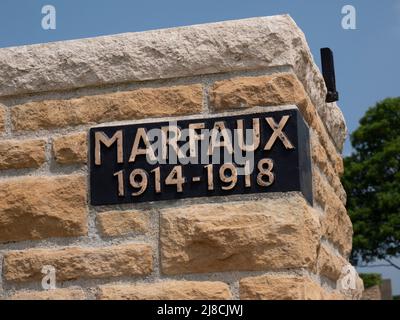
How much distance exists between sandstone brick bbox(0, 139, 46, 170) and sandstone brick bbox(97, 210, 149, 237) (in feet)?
1.48

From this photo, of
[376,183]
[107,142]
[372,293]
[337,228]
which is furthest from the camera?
[376,183]

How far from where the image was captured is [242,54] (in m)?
2.99

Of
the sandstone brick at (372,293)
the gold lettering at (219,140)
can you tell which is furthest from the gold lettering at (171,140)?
the sandstone brick at (372,293)

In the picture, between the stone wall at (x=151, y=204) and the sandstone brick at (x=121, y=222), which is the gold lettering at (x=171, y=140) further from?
the sandstone brick at (x=121, y=222)

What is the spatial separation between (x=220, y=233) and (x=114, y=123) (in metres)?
0.74

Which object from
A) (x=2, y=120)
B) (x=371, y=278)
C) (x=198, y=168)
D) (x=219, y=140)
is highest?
(x=2, y=120)

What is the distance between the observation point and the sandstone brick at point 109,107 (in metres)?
3.04

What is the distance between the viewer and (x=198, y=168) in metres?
2.96

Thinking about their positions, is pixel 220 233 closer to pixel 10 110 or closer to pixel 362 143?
A: pixel 10 110

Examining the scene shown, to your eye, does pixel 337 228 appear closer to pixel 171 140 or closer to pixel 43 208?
Result: pixel 171 140

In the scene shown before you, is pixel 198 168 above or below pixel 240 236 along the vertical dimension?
above

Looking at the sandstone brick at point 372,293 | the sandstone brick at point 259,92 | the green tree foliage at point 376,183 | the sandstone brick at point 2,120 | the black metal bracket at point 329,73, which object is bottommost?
the sandstone brick at point 372,293

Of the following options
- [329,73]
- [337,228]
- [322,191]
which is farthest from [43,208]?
[329,73]

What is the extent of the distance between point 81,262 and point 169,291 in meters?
0.44
